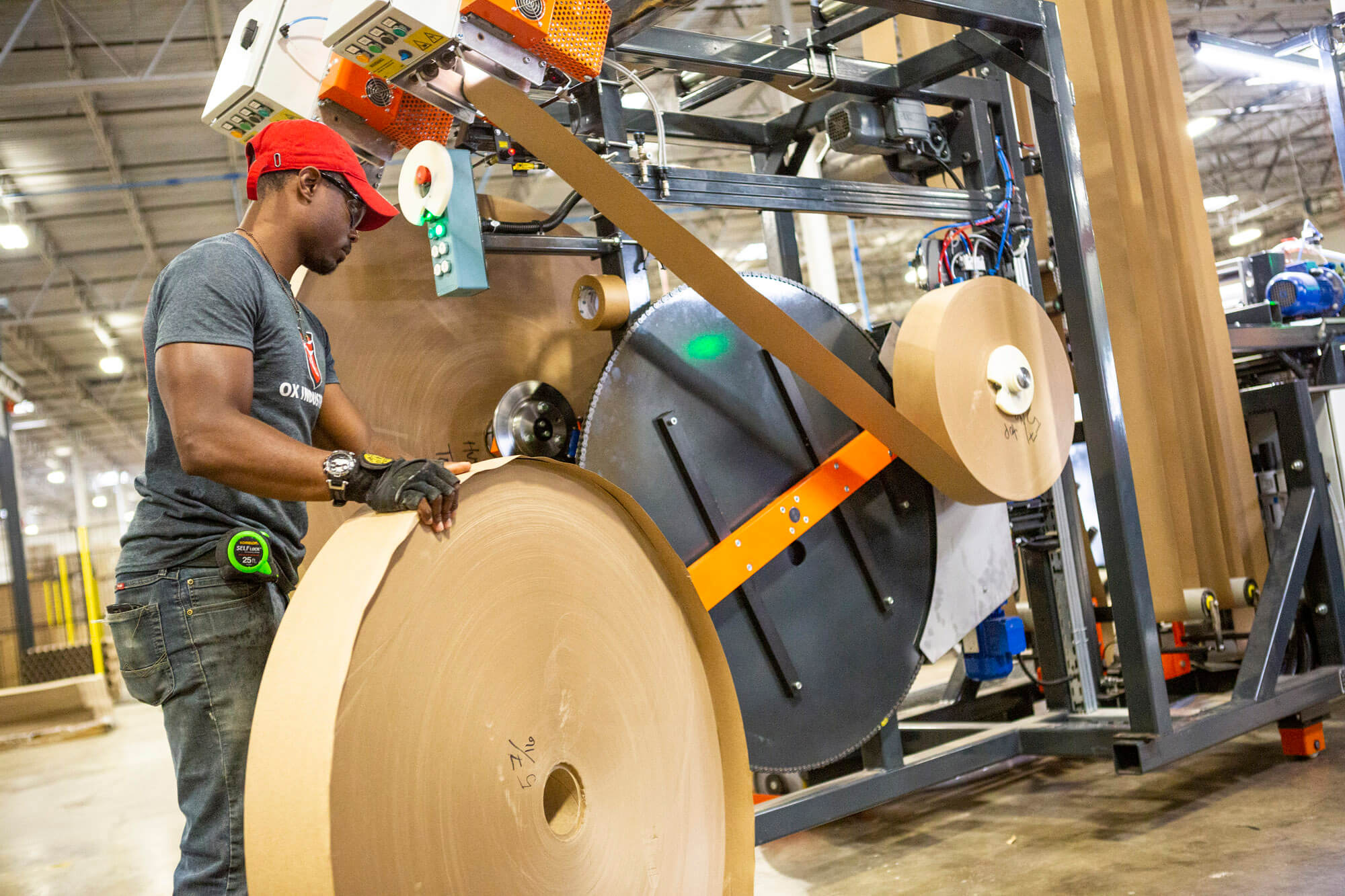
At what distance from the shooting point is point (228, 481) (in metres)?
1.46

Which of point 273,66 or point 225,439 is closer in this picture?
point 225,439

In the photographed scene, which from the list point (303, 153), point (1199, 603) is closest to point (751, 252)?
point (1199, 603)

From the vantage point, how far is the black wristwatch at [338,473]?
143 centimetres

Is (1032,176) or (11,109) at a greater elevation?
(11,109)

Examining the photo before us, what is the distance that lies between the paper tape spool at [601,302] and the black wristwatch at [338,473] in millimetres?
1043

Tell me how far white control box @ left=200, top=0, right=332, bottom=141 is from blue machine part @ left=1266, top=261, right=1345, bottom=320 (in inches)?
154

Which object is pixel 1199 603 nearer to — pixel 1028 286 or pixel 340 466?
pixel 1028 286

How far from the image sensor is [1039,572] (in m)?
3.35

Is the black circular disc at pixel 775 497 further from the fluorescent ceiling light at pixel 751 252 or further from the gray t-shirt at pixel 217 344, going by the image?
the fluorescent ceiling light at pixel 751 252

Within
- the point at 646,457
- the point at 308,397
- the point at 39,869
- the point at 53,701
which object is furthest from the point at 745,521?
the point at 53,701

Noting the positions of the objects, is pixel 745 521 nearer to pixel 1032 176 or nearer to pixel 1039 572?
pixel 1039 572

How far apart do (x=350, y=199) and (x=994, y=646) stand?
2.65 metres

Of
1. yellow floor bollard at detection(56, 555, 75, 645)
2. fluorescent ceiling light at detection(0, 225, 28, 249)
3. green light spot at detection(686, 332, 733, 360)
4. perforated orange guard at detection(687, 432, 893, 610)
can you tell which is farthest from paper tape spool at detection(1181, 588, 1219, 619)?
yellow floor bollard at detection(56, 555, 75, 645)

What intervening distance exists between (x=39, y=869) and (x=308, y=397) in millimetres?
3822
